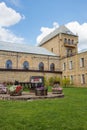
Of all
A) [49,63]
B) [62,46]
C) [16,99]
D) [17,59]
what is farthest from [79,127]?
[62,46]

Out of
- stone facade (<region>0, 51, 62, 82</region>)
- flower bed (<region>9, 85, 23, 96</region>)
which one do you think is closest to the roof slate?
stone facade (<region>0, 51, 62, 82</region>)

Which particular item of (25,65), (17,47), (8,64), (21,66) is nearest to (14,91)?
(8,64)

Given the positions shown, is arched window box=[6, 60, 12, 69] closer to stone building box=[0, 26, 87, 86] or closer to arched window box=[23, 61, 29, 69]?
stone building box=[0, 26, 87, 86]

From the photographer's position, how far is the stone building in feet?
118

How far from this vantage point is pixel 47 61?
42.8 metres

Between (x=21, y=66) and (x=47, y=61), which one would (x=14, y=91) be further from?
(x=47, y=61)

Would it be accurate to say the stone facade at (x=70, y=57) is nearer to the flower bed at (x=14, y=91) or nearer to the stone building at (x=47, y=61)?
the stone building at (x=47, y=61)

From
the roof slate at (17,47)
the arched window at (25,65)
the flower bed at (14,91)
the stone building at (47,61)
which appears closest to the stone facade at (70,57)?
the stone building at (47,61)

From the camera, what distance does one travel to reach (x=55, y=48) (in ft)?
154

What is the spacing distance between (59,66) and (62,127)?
3861 centimetres

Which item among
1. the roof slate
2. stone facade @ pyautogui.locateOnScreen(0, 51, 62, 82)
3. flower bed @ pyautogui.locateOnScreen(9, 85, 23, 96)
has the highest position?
the roof slate

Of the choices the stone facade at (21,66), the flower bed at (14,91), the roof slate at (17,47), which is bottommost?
the flower bed at (14,91)

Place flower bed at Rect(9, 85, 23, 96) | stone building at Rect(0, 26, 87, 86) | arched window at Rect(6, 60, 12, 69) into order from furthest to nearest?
arched window at Rect(6, 60, 12, 69)
stone building at Rect(0, 26, 87, 86)
flower bed at Rect(9, 85, 23, 96)

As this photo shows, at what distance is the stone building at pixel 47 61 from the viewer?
35.9 m
